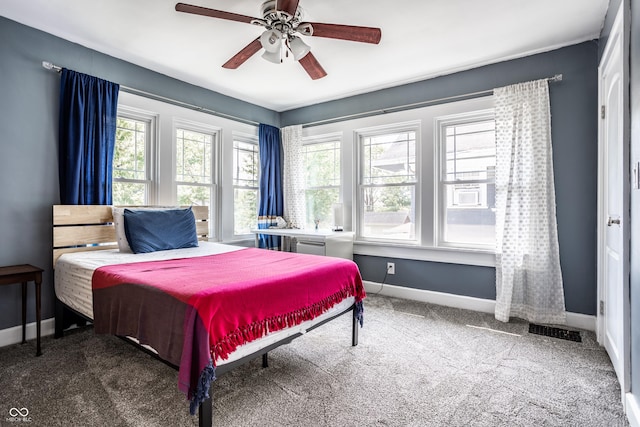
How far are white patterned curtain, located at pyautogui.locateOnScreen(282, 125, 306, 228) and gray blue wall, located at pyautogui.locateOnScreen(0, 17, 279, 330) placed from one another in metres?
2.45

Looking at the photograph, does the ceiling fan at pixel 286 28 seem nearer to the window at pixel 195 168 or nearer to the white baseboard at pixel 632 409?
the window at pixel 195 168

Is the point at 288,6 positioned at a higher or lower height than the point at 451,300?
higher

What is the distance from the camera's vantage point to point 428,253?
3660 mm

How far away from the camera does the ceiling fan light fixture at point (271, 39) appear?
223 centimetres

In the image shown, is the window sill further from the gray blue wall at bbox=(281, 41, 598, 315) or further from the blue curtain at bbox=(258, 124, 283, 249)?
the blue curtain at bbox=(258, 124, 283, 249)

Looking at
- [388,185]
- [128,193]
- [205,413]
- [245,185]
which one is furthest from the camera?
[245,185]

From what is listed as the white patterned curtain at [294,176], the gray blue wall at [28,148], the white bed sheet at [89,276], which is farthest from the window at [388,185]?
the gray blue wall at [28,148]

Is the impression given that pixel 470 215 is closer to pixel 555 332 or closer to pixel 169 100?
pixel 555 332

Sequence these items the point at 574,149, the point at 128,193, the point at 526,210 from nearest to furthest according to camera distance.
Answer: the point at 574,149 → the point at 526,210 → the point at 128,193

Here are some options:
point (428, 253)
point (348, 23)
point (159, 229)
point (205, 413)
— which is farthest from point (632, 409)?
point (159, 229)

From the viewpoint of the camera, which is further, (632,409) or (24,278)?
(24,278)

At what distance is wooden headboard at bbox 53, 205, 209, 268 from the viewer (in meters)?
2.70

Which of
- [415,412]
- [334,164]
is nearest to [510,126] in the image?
[334,164]

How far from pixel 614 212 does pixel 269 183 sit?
144 inches
